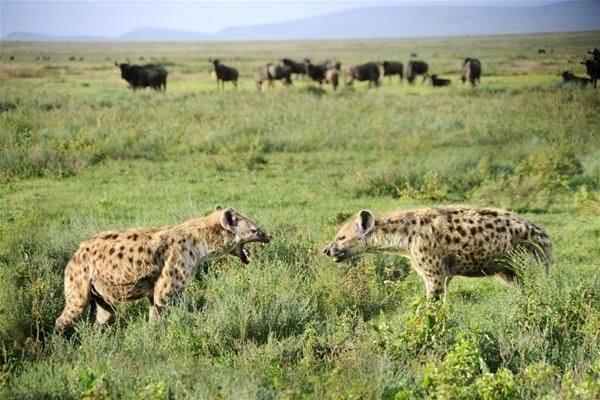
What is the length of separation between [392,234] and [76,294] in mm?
3063

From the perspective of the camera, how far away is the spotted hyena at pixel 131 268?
6.52 metres

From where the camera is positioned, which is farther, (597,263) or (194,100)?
(194,100)

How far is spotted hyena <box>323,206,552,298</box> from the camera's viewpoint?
7.18m

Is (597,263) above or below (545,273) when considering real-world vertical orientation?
below

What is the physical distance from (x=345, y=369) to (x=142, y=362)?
149 cm

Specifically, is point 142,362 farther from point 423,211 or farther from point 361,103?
point 361,103

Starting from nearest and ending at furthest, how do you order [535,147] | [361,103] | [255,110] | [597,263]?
[597,263] → [535,147] → [255,110] → [361,103]

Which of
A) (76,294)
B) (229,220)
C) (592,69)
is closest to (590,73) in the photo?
(592,69)

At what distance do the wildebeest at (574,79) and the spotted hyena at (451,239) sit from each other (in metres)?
14.5

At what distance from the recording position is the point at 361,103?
2505 centimetres

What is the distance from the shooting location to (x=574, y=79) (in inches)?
843

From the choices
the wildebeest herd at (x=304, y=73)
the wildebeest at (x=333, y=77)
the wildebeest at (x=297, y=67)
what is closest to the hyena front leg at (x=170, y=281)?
the wildebeest herd at (x=304, y=73)

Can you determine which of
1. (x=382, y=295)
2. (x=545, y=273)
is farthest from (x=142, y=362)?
(x=545, y=273)

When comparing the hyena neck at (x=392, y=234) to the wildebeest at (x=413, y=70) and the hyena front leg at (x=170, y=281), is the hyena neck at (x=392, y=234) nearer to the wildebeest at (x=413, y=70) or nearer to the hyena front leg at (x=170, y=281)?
the hyena front leg at (x=170, y=281)
